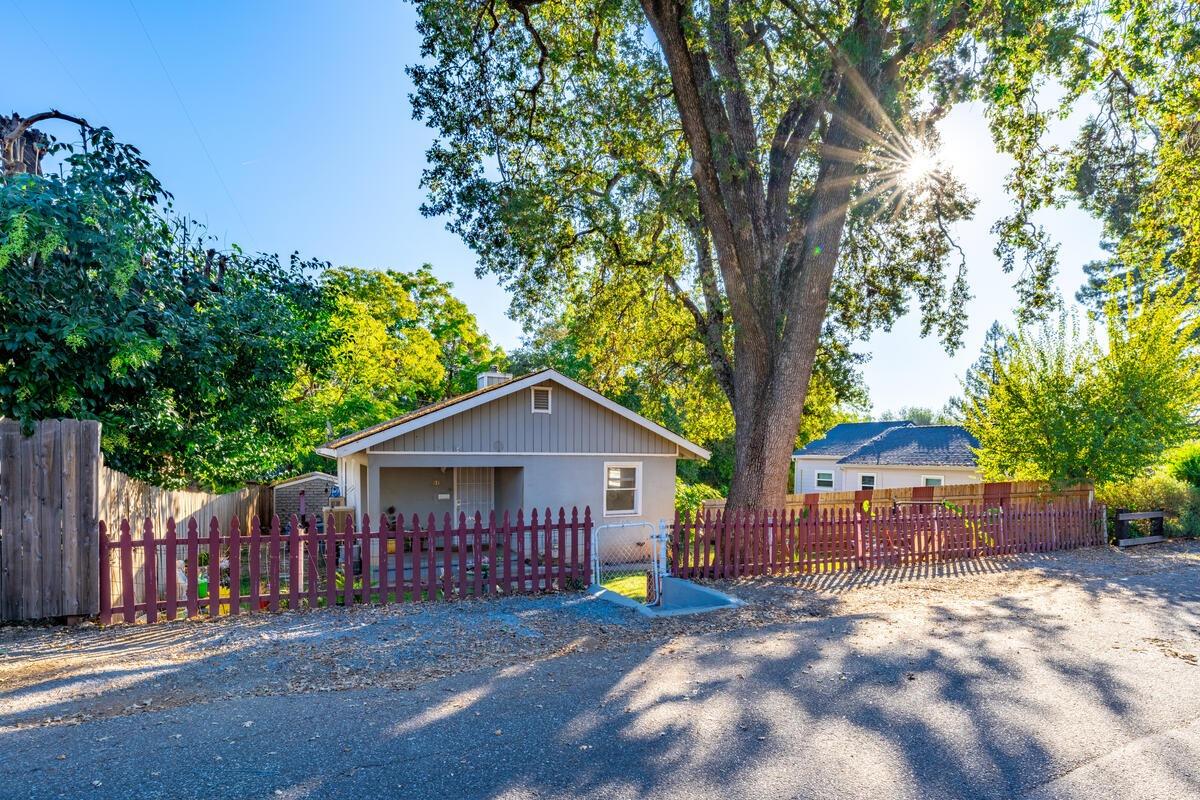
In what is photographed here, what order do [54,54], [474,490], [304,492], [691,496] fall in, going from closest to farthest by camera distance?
[54,54] → [474,490] → [304,492] → [691,496]

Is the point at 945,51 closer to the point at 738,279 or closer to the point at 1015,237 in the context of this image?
the point at 1015,237

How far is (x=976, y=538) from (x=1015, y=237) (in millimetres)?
6028

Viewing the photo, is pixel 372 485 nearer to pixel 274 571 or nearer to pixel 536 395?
pixel 536 395

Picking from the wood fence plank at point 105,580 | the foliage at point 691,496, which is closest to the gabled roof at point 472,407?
the wood fence plank at point 105,580

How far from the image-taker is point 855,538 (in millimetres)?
10914

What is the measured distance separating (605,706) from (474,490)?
12.4 metres

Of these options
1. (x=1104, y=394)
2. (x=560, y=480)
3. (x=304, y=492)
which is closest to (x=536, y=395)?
(x=560, y=480)

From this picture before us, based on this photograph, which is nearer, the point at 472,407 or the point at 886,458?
the point at 472,407

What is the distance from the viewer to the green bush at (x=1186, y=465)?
55.6ft

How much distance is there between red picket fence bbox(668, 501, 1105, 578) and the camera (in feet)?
32.0

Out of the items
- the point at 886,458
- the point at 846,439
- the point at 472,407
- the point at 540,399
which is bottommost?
the point at 886,458

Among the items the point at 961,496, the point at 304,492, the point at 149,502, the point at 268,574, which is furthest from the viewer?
the point at 304,492

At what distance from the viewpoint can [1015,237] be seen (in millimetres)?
12648

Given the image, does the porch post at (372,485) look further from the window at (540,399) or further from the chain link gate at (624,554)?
the chain link gate at (624,554)
